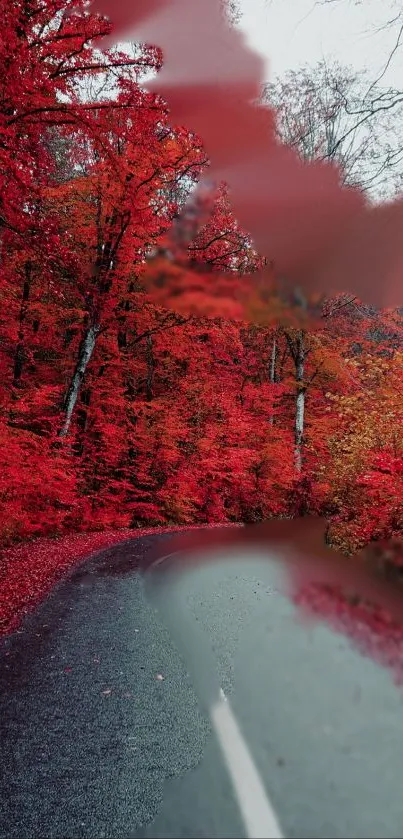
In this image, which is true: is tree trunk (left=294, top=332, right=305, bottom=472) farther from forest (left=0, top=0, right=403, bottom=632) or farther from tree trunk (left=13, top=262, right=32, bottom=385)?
tree trunk (left=13, top=262, right=32, bottom=385)

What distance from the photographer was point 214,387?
622 inches

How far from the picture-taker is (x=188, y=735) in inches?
120

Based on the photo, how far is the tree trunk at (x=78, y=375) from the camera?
11250mm

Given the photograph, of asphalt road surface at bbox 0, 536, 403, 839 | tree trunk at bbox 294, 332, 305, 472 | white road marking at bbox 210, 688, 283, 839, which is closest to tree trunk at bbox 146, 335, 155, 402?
tree trunk at bbox 294, 332, 305, 472

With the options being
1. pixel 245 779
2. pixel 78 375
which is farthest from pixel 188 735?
pixel 78 375

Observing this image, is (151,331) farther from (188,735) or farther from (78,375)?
(188,735)

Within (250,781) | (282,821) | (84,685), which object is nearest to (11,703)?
(84,685)

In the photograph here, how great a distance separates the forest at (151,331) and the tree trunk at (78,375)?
40mm

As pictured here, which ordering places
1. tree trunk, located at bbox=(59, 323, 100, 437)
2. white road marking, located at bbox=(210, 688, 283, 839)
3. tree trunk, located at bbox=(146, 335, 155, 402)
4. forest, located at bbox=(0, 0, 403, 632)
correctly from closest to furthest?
white road marking, located at bbox=(210, 688, 283, 839), forest, located at bbox=(0, 0, 403, 632), tree trunk, located at bbox=(59, 323, 100, 437), tree trunk, located at bbox=(146, 335, 155, 402)

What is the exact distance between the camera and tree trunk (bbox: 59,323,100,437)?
36.9 feet

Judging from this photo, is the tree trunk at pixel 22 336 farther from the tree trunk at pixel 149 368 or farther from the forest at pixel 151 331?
the tree trunk at pixel 149 368

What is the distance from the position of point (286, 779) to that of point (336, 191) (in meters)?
3.73

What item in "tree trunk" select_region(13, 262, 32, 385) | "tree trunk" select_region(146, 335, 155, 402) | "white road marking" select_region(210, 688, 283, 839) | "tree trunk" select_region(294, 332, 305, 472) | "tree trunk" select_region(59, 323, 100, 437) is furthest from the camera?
"tree trunk" select_region(294, 332, 305, 472)

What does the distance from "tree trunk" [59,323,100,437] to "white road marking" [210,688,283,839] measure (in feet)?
29.3
